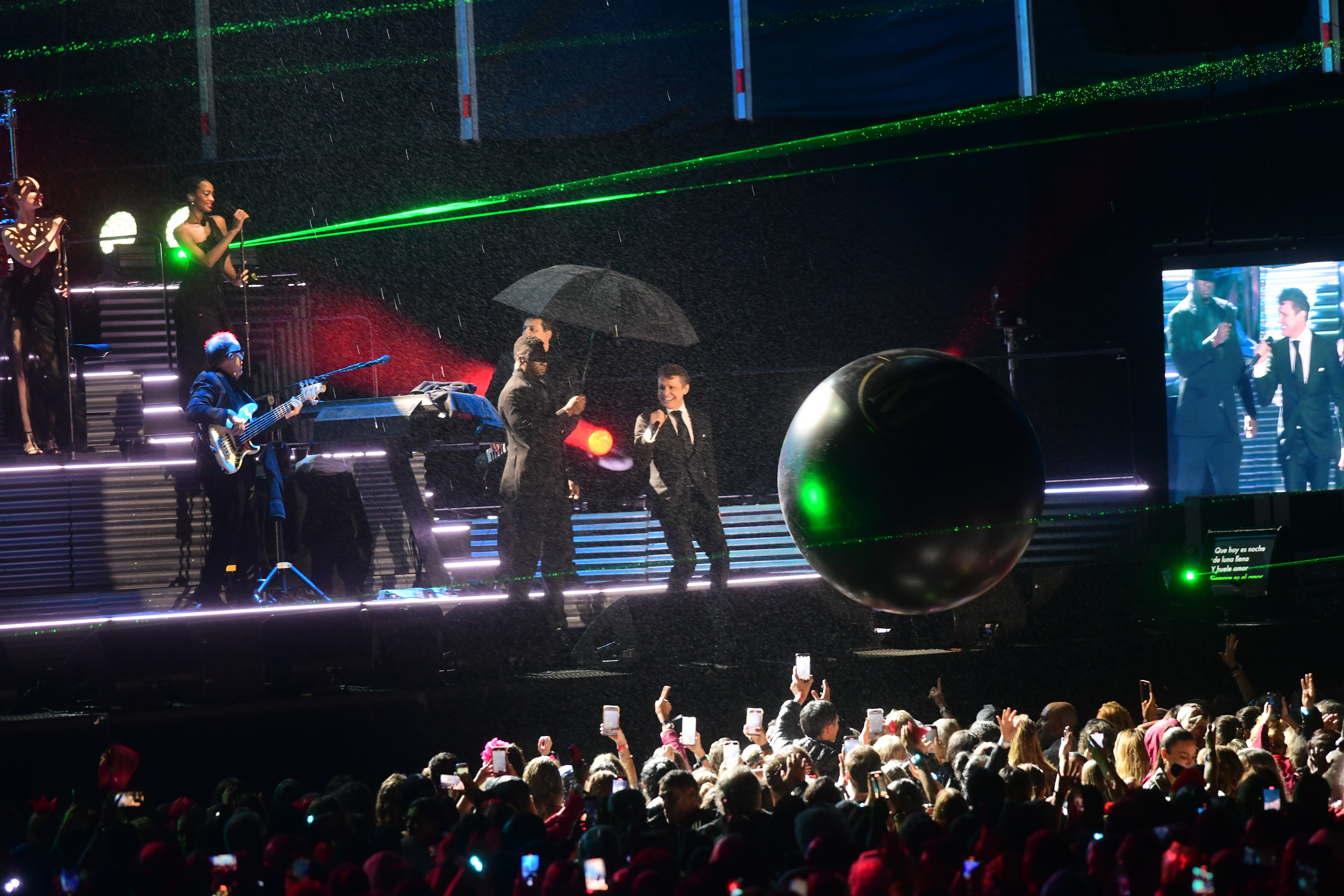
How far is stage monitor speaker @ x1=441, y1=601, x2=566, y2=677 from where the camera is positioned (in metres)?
7.61

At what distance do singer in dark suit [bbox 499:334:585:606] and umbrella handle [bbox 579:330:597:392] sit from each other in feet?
7.17

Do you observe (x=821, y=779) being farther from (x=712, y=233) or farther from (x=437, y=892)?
(x=712, y=233)

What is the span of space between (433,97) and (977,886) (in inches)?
365

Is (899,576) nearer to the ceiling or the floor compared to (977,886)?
nearer to the ceiling

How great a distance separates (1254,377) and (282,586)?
728 cm

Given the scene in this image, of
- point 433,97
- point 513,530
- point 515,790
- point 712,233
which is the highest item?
point 433,97

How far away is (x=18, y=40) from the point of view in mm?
11578

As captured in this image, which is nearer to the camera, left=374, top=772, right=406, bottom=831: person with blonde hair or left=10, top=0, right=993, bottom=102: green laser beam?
left=374, top=772, right=406, bottom=831: person with blonde hair

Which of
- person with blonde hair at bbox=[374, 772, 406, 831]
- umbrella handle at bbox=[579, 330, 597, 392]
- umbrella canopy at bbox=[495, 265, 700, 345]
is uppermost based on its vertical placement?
umbrella canopy at bbox=[495, 265, 700, 345]

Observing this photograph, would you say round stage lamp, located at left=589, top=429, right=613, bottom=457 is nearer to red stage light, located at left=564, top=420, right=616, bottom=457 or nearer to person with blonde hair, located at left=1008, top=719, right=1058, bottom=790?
red stage light, located at left=564, top=420, right=616, bottom=457

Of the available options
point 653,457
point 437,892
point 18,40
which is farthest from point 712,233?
point 437,892

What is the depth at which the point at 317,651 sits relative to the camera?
7395 mm

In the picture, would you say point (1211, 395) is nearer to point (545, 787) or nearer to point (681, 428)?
point (681, 428)

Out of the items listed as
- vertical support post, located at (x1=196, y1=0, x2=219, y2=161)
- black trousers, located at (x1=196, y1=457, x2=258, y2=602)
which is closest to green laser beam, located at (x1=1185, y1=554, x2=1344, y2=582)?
black trousers, located at (x1=196, y1=457, x2=258, y2=602)
